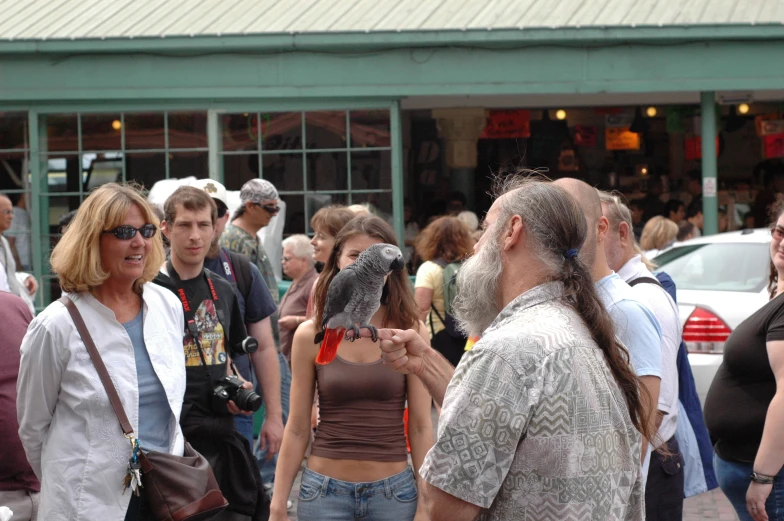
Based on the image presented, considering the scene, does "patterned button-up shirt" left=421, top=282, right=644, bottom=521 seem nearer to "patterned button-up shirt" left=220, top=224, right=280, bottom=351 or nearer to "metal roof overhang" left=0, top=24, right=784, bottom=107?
"patterned button-up shirt" left=220, top=224, right=280, bottom=351

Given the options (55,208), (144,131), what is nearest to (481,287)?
(144,131)

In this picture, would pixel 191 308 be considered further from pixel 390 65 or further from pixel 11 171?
pixel 11 171

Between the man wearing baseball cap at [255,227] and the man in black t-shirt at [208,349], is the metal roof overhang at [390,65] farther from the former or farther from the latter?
the man in black t-shirt at [208,349]

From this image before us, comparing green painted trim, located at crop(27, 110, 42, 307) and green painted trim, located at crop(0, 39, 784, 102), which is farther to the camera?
green painted trim, located at crop(27, 110, 42, 307)

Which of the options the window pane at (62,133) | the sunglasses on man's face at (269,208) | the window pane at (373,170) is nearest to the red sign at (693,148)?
the window pane at (373,170)

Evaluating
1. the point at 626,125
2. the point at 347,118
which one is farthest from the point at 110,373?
the point at 626,125

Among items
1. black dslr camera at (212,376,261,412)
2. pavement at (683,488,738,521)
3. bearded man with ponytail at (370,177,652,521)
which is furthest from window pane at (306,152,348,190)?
bearded man with ponytail at (370,177,652,521)

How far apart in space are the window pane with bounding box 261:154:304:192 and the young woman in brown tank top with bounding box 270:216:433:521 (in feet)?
24.2

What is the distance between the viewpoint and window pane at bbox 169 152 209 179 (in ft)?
38.2

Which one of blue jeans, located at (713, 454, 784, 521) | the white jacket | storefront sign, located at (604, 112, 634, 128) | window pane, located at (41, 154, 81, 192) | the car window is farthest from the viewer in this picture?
storefront sign, located at (604, 112, 634, 128)

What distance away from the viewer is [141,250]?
407cm

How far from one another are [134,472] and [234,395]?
871 mm

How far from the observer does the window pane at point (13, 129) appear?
39.1 feet

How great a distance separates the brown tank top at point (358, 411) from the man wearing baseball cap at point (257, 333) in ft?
4.05
